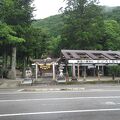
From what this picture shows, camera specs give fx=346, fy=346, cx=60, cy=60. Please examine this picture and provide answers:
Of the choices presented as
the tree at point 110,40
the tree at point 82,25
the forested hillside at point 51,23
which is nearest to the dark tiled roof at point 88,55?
the tree at point 82,25

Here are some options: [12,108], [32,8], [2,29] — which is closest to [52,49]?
[32,8]

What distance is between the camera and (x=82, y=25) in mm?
65438

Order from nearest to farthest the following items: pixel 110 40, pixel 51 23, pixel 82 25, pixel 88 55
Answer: pixel 88 55 → pixel 82 25 → pixel 110 40 → pixel 51 23

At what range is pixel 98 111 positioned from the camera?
14055 mm

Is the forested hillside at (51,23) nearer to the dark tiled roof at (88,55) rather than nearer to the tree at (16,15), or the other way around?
the tree at (16,15)

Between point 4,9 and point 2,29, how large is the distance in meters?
4.01

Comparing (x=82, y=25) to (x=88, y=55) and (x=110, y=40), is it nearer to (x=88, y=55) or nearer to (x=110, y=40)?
(x=110, y=40)

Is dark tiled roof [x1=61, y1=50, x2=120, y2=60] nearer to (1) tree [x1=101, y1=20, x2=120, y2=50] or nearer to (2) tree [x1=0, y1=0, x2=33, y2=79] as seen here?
(2) tree [x1=0, y1=0, x2=33, y2=79]

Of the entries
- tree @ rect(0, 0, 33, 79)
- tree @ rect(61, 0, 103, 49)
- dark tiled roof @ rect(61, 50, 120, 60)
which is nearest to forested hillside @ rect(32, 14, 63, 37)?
tree @ rect(61, 0, 103, 49)

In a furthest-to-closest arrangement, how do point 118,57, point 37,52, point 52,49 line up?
point 52,49 < point 37,52 < point 118,57

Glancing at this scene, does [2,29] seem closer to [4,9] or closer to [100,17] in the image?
[4,9]

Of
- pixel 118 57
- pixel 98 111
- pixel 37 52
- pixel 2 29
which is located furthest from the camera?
pixel 37 52

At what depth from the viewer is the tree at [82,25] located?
64.5m

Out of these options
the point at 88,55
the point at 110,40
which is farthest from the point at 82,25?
the point at 88,55
